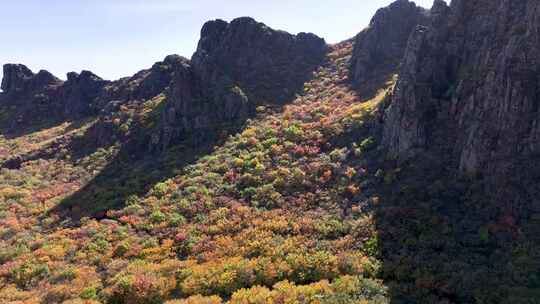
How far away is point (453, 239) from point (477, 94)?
1233cm

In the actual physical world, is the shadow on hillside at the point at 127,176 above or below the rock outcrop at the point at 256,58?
below

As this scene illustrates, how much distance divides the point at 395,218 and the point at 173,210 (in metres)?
18.2

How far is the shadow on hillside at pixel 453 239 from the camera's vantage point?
2111 centimetres

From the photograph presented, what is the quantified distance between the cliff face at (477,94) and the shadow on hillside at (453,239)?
116 centimetres

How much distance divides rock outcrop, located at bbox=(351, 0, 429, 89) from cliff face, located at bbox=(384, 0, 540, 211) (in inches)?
632

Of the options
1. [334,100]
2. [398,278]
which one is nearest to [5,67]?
[334,100]

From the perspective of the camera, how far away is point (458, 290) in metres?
21.1

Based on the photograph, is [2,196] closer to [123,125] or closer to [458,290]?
[123,125]

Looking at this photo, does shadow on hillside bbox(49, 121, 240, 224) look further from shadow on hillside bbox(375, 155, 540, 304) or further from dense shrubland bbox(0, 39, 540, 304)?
shadow on hillside bbox(375, 155, 540, 304)

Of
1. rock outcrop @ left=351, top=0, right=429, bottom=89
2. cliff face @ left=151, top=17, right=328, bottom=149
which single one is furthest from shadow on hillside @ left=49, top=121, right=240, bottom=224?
rock outcrop @ left=351, top=0, right=429, bottom=89

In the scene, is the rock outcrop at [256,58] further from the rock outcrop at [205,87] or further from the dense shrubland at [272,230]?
the dense shrubland at [272,230]

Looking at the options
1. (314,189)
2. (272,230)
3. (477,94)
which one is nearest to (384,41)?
(477,94)

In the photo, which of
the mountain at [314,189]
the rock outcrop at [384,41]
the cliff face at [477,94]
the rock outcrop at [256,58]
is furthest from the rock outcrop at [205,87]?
the cliff face at [477,94]

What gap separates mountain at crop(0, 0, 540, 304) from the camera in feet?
77.6
